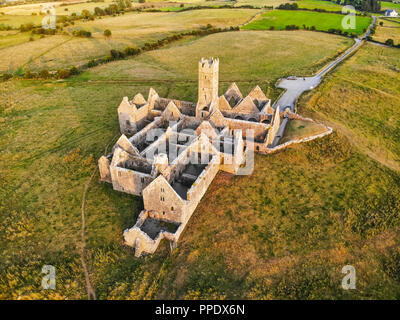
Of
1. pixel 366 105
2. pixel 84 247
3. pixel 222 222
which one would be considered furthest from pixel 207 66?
pixel 366 105

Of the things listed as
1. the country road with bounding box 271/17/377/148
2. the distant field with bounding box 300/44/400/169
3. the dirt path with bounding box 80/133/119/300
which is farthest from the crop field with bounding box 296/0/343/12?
the dirt path with bounding box 80/133/119/300

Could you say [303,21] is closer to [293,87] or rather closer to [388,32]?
[388,32]

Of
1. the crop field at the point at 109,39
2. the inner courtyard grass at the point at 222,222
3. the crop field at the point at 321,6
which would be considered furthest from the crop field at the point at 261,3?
the inner courtyard grass at the point at 222,222

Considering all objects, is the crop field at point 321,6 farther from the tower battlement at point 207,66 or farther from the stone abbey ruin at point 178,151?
the tower battlement at point 207,66

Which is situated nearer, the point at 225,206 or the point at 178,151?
the point at 225,206

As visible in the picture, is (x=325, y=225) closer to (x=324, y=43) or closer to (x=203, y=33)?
(x=324, y=43)
